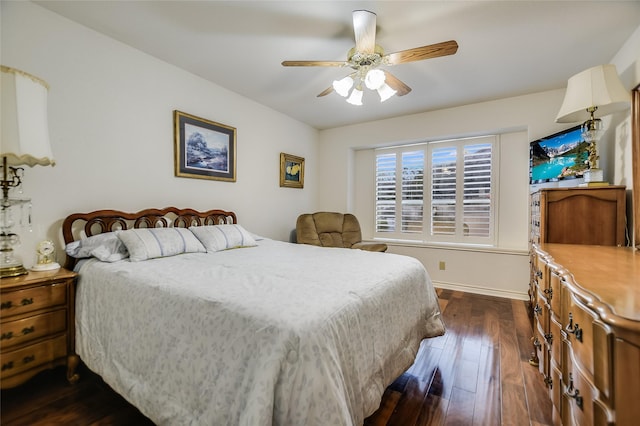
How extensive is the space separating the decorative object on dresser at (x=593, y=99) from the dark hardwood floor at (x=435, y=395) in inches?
60.4

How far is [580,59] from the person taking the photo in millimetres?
2457

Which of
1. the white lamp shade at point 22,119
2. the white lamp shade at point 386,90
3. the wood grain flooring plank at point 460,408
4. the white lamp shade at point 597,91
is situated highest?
the white lamp shade at point 386,90

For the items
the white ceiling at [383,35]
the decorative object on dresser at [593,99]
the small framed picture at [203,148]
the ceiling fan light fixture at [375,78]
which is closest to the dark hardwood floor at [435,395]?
the decorative object on dresser at [593,99]

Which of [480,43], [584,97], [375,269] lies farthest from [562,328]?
[480,43]

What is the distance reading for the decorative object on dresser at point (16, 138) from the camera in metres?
1.55

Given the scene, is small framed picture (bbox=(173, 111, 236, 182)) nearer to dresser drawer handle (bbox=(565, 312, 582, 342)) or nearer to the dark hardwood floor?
the dark hardwood floor

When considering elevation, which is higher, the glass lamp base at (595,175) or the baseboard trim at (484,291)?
the glass lamp base at (595,175)

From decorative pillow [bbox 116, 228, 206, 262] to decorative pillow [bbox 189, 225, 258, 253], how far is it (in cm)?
8

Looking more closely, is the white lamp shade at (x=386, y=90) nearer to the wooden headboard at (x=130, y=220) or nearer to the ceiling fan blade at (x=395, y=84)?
the ceiling fan blade at (x=395, y=84)

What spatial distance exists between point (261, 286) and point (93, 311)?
1196mm

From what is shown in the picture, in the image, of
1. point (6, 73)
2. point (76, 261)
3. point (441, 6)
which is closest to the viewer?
point (6, 73)

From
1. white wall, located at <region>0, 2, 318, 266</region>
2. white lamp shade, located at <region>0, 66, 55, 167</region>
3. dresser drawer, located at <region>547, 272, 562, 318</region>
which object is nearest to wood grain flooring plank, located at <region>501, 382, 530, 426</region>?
dresser drawer, located at <region>547, 272, 562, 318</region>

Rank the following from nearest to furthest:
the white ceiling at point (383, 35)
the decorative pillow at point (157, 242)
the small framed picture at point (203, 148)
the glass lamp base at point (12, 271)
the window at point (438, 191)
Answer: the glass lamp base at point (12, 271), the white ceiling at point (383, 35), the decorative pillow at point (157, 242), the small framed picture at point (203, 148), the window at point (438, 191)

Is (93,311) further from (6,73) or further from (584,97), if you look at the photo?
(584,97)
